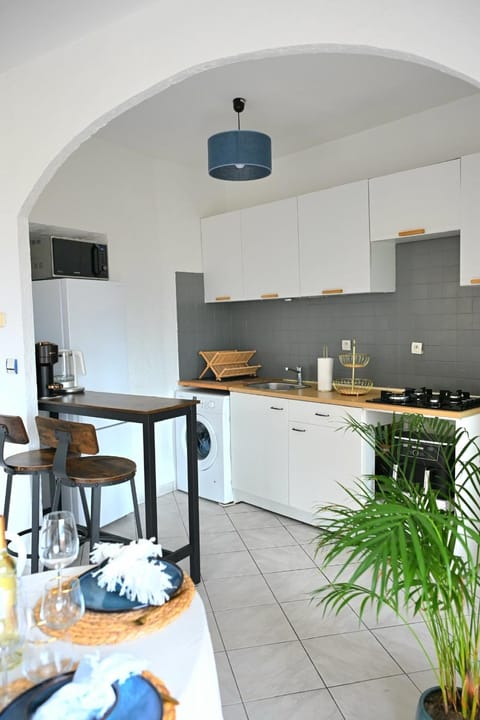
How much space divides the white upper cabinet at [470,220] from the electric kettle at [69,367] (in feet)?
7.88

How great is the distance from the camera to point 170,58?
87.4 inches

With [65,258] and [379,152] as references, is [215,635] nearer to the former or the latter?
[65,258]

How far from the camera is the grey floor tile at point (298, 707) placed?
75.5 inches

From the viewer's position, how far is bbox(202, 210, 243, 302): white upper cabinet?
175 inches

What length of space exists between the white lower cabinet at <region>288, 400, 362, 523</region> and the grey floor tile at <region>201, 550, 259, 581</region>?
20.4 inches

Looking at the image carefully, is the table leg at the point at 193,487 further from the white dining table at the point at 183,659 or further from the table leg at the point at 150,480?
the white dining table at the point at 183,659

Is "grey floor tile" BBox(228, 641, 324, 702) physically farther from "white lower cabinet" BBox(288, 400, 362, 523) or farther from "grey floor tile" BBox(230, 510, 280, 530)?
"grey floor tile" BBox(230, 510, 280, 530)

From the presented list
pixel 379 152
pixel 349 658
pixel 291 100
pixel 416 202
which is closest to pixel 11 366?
pixel 349 658

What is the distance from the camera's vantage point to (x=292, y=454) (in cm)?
373

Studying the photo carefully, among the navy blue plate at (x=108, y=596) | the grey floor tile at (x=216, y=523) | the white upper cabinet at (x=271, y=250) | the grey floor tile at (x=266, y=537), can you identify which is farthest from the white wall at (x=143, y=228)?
the navy blue plate at (x=108, y=596)

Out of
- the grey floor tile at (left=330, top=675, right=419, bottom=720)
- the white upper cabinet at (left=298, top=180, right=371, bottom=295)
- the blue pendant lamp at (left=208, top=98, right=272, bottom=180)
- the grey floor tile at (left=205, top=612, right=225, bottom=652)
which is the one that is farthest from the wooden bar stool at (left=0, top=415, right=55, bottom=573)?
the white upper cabinet at (left=298, top=180, right=371, bottom=295)

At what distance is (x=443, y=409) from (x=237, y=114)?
91.4 inches

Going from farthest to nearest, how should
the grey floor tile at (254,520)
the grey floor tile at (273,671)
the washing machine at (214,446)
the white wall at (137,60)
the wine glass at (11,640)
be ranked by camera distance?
1. the washing machine at (214,446)
2. the grey floor tile at (254,520)
3. the grey floor tile at (273,671)
4. the white wall at (137,60)
5. the wine glass at (11,640)

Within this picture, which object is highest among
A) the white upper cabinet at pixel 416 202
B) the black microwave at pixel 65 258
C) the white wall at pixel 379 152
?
the white wall at pixel 379 152
